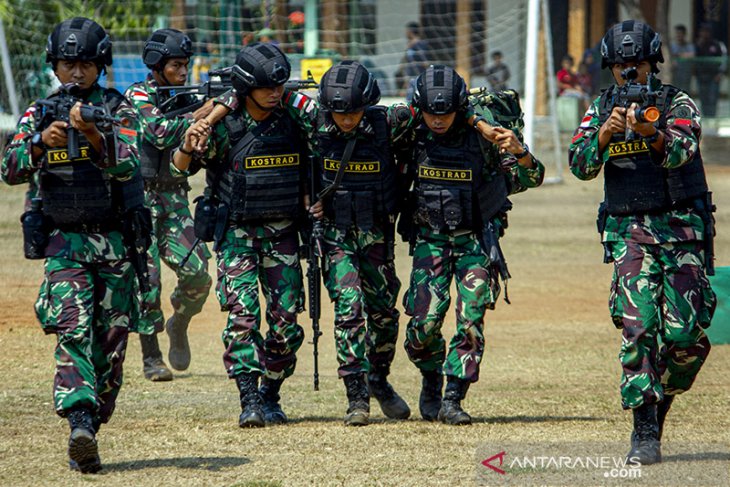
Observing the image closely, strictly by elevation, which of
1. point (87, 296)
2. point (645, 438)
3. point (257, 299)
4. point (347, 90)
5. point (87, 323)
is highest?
point (347, 90)

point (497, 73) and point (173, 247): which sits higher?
point (497, 73)

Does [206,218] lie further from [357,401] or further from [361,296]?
[357,401]

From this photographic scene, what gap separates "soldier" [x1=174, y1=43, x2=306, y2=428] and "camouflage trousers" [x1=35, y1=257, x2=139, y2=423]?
0.93m

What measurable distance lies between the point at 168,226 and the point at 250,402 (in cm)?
221

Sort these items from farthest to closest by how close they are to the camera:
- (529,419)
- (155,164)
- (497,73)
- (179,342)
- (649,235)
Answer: (497,73) < (179,342) < (155,164) < (529,419) < (649,235)

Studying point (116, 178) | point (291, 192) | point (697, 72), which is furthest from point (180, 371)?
point (697, 72)

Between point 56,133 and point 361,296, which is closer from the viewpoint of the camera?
point 56,133

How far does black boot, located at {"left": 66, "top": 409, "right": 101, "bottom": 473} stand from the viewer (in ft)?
20.3

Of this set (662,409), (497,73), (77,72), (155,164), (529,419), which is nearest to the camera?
(77,72)

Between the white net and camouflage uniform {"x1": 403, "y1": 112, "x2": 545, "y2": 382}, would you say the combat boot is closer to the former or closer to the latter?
camouflage uniform {"x1": 403, "y1": 112, "x2": 545, "y2": 382}

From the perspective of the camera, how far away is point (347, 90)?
24.2 ft

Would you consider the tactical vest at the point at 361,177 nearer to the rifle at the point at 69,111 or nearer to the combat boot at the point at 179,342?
the rifle at the point at 69,111

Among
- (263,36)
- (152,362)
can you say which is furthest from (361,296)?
(263,36)

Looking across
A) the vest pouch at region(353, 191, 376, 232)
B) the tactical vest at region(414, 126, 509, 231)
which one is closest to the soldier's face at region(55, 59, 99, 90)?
the vest pouch at region(353, 191, 376, 232)
